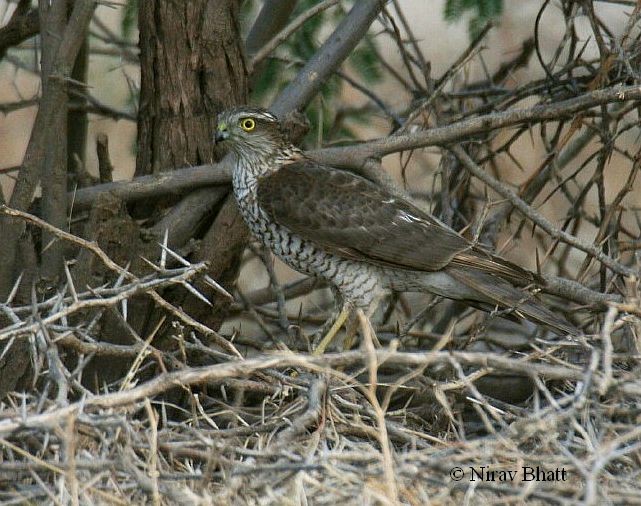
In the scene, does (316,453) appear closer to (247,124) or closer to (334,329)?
(334,329)

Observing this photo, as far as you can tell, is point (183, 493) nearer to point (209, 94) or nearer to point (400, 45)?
point (209, 94)

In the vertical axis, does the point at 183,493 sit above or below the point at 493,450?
below

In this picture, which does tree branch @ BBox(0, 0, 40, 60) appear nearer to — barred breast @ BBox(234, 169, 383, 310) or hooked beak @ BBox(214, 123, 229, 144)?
hooked beak @ BBox(214, 123, 229, 144)

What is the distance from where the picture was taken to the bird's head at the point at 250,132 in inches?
200

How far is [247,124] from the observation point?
16.9 feet

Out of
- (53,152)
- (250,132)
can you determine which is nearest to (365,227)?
Result: (250,132)

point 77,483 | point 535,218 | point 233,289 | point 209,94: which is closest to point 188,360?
point 233,289

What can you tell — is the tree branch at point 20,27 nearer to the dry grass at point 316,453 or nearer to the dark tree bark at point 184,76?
the dark tree bark at point 184,76

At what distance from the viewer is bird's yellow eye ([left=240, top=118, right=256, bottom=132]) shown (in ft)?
16.8

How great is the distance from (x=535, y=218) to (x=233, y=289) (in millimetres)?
1535

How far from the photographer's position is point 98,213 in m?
4.68

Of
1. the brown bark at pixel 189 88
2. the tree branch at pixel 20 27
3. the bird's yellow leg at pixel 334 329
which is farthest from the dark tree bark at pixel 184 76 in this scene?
the bird's yellow leg at pixel 334 329

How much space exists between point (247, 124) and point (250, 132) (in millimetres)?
40

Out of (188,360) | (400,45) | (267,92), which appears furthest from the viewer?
(267,92)
